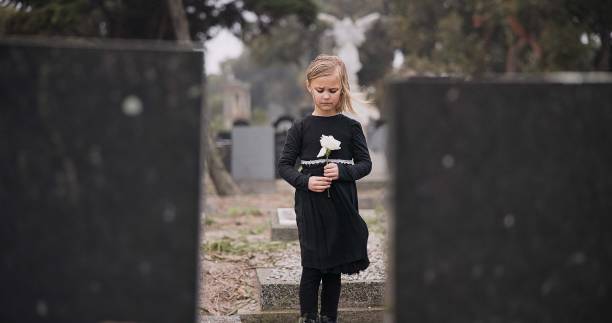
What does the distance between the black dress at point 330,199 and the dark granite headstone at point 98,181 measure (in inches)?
65.8

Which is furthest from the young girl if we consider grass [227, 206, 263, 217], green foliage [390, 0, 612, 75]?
green foliage [390, 0, 612, 75]

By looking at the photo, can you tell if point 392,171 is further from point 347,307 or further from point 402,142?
point 347,307

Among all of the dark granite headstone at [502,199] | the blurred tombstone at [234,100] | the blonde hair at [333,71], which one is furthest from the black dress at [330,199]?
the blurred tombstone at [234,100]

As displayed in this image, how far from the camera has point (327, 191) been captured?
11.4 feet

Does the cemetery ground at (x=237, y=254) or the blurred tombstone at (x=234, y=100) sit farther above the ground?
the blurred tombstone at (x=234, y=100)

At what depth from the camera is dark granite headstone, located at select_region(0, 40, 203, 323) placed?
1727mm

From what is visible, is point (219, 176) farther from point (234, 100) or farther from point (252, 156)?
point (234, 100)

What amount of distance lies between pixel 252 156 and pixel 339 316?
933cm

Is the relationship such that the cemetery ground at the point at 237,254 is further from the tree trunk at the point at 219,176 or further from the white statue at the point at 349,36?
the white statue at the point at 349,36

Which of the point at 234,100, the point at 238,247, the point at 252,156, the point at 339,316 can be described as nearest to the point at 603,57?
the point at 252,156

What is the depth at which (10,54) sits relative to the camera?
1.72 metres

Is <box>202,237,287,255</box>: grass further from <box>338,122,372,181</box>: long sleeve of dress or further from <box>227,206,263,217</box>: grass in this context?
<box>227,206,263,217</box>: grass

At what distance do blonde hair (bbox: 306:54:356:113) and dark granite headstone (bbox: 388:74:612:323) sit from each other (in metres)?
1.83

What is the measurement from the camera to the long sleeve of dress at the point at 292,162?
135 inches
